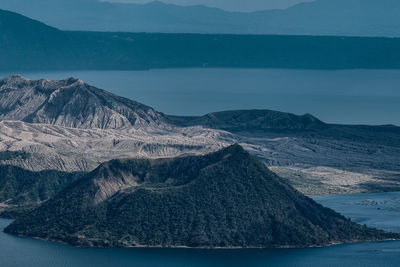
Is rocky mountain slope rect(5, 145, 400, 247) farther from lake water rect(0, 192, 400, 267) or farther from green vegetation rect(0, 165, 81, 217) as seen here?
green vegetation rect(0, 165, 81, 217)

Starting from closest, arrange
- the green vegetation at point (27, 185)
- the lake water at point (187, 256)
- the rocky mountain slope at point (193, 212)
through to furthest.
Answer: the lake water at point (187, 256), the rocky mountain slope at point (193, 212), the green vegetation at point (27, 185)

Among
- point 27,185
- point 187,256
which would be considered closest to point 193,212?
point 187,256

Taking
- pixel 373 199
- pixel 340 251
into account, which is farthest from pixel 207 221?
pixel 373 199

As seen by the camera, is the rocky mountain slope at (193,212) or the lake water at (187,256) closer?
the lake water at (187,256)

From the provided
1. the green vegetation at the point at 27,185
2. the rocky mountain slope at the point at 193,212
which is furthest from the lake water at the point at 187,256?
the green vegetation at the point at 27,185

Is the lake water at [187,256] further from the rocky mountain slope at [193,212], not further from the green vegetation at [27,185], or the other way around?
the green vegetation at [27,185]

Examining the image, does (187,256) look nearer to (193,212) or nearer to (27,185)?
(193,212)
